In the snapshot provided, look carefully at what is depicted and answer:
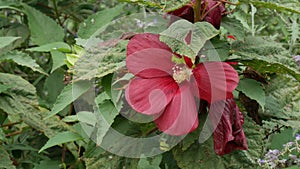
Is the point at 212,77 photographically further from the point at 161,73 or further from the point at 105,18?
the point at 105,18

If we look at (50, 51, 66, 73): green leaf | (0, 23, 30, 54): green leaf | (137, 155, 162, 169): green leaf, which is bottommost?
(137, 155, 162, 169): green leaf

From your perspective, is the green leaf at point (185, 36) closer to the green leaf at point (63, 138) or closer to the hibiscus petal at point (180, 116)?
the hibiscus petal at point (180, 116)

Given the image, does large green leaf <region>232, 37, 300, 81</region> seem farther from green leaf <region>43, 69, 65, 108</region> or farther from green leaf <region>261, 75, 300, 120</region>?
green leaf <region>43, 69, 65, 108</region>

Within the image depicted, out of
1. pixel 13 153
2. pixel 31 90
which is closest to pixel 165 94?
pixel 31 90

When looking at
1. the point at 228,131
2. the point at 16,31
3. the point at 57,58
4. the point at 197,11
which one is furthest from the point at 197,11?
the point at 16,31

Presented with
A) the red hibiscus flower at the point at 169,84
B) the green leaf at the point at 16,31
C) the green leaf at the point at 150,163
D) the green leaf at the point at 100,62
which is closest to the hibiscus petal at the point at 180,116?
the red hibiscus flower at the point at 169,84

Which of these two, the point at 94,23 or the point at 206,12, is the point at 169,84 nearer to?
the point at 206,12

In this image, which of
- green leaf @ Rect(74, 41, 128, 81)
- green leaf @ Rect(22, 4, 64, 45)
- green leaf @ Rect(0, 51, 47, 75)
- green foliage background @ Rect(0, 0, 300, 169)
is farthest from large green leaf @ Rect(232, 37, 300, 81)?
green leaf @ Rect(22, 4, 64, 45)
